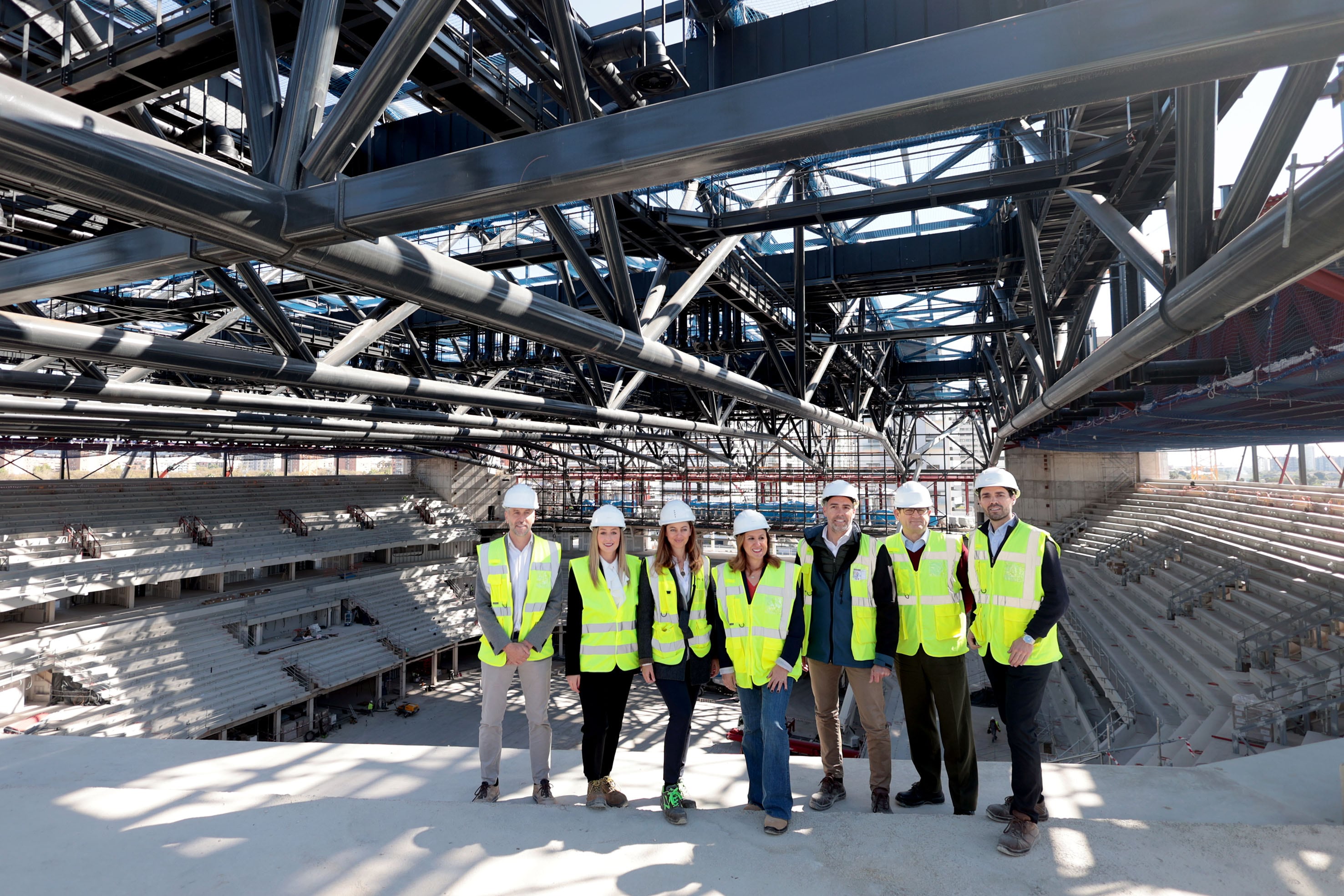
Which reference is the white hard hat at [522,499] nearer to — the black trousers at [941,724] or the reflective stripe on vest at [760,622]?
the reflective stripe on vest at [760,622]

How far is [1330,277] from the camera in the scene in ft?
13.5

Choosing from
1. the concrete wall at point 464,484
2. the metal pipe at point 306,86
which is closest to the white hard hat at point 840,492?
the metal pipe at point 306,86

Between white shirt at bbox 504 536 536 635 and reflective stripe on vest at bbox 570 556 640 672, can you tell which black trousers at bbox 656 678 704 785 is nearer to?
reflective stripe on vest at bbox 570 556 640 672

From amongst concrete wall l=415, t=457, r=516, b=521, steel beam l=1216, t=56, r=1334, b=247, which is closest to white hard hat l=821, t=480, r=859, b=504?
steel beam l=1216, t=56, r=1334, b=247

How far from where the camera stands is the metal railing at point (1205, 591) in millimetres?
15148

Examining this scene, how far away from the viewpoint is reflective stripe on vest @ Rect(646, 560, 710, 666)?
148 inches

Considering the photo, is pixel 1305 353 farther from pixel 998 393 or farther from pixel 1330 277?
pixel 998 393

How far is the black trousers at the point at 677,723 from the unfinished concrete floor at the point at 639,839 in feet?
0.78

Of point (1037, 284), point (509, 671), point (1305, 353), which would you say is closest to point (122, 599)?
point (509, 671)

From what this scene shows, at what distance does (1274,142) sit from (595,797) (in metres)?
4.33

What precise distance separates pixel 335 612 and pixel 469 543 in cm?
1429

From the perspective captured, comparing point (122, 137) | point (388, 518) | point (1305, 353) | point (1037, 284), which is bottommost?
point (388, 518)

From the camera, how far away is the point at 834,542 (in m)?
3.84

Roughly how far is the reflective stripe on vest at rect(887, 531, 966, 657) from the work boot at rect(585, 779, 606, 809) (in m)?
1.76
